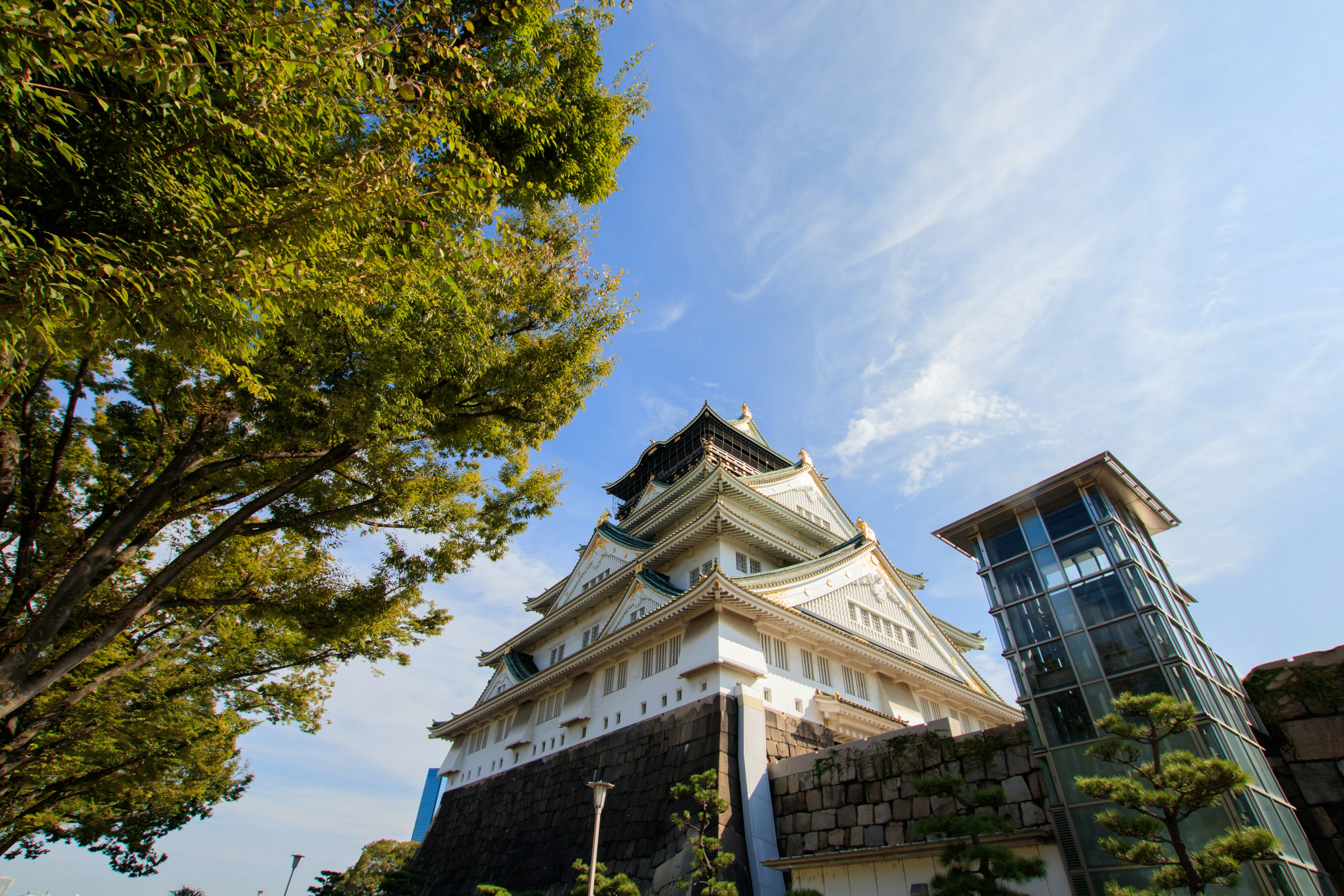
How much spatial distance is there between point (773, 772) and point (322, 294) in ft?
40.7

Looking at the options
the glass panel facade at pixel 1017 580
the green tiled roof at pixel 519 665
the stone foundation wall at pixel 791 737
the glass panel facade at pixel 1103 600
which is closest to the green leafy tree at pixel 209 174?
the glass panel facade at pixel 1017 580

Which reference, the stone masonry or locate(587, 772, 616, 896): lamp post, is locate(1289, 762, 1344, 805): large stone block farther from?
locate(587, 772, 616, 896): lamp post

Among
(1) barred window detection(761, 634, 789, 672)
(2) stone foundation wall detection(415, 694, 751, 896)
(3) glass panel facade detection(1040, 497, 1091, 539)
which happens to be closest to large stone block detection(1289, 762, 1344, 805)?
(3) glass panel facade detection(1040, 497, 1091, 539)

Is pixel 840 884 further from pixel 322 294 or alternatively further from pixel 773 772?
pixel 322 294

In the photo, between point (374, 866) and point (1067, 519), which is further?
point (374, 866)

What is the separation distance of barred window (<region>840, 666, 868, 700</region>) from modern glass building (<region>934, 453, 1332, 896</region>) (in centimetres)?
682

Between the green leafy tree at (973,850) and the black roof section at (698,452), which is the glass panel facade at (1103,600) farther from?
the black roof section at (698,452)

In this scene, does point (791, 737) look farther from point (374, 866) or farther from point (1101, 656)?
point (374, 866)

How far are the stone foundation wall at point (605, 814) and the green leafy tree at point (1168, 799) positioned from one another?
22.9 feet

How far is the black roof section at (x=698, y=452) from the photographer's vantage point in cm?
2691

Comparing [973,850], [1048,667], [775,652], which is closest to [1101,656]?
[1048,667]

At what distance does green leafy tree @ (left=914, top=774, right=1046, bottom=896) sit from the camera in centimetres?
675

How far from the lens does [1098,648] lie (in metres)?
8.68

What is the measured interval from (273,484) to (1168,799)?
40.8 ft
